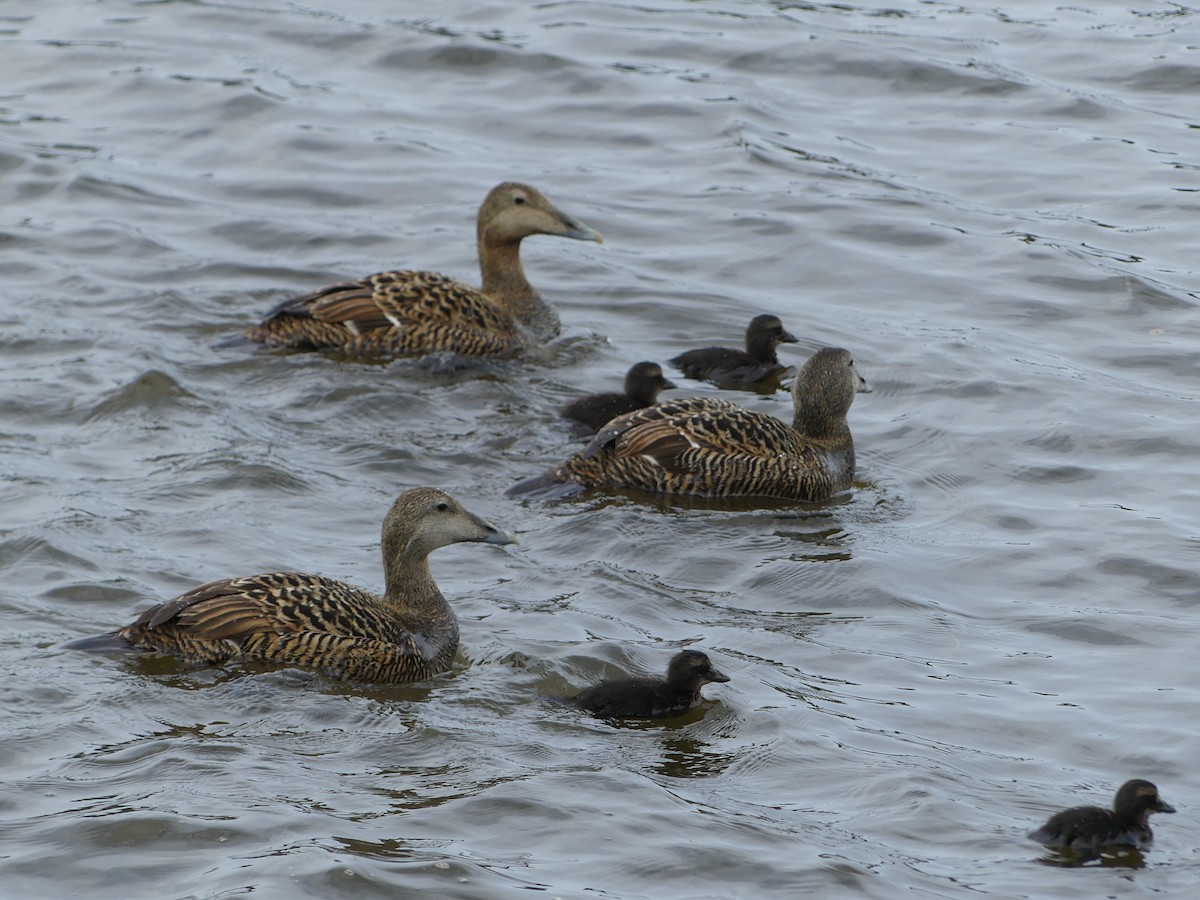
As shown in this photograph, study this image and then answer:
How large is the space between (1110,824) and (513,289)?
7387mm

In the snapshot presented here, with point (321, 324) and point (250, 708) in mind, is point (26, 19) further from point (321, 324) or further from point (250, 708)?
point (250, 708)

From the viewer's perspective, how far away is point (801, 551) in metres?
10.3

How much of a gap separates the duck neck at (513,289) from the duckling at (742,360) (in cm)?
112

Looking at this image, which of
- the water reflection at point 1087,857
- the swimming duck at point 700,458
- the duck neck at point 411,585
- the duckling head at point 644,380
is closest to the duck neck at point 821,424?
the swimming duck at point 700,458

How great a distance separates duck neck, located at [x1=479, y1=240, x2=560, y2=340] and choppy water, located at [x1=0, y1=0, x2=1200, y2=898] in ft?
1.68

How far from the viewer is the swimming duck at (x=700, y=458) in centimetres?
1095

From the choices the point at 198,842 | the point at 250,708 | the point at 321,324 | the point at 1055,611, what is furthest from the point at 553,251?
the point at 198,842

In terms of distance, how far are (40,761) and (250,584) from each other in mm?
1274

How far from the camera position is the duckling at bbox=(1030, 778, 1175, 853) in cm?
705

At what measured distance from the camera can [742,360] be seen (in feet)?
42.3

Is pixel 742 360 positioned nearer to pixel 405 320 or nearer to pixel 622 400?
pixel 622 400

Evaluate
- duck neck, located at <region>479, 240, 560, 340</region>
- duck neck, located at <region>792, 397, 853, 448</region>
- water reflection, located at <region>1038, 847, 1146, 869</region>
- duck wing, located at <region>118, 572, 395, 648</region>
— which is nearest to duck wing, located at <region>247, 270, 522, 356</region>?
duck neck, located at <region>479, 240, 560, 340</region>

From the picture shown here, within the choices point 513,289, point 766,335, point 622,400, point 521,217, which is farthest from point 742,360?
point 521,217

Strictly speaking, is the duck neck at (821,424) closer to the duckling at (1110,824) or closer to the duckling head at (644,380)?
the duckling head at (644,380)
